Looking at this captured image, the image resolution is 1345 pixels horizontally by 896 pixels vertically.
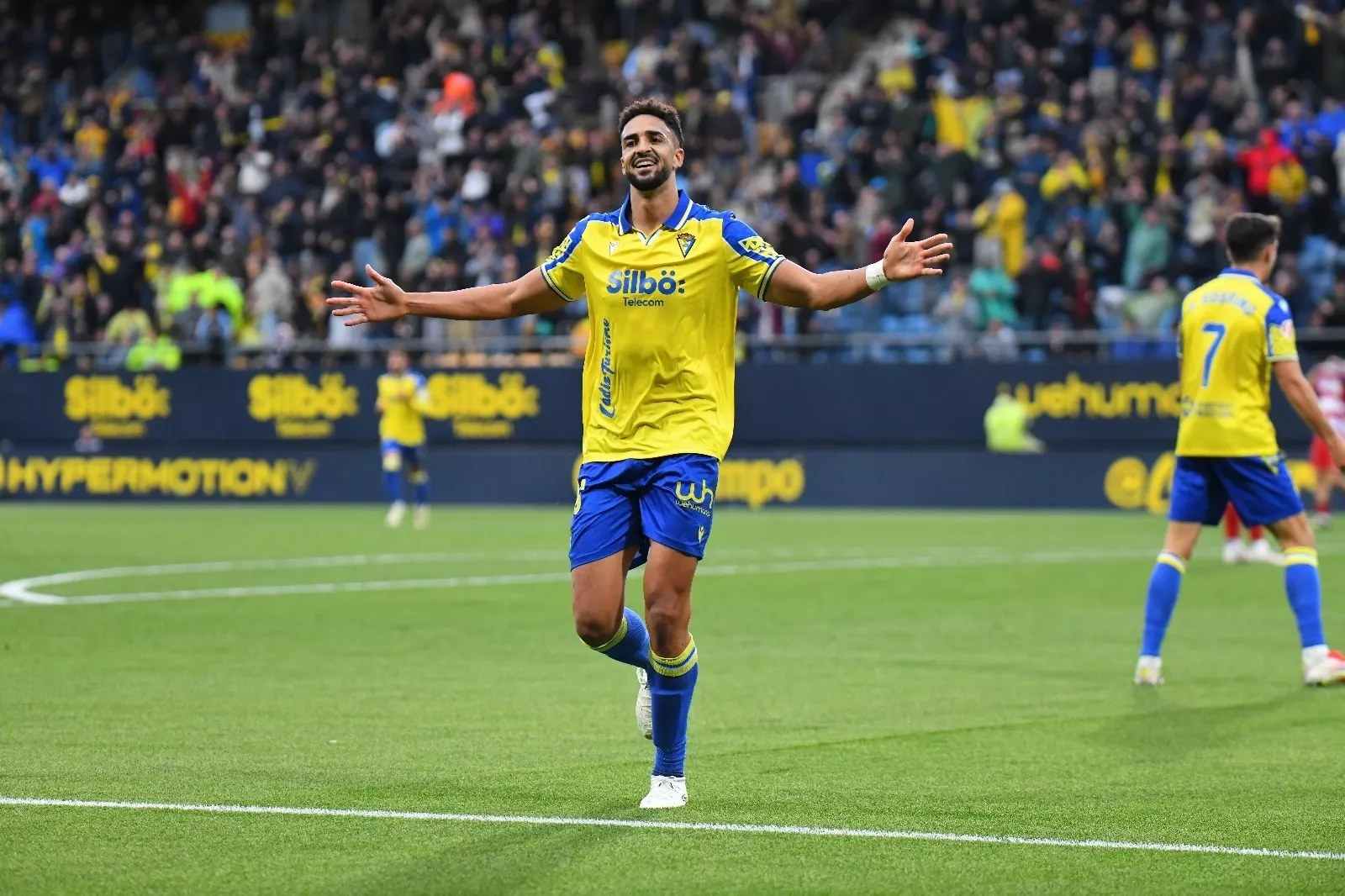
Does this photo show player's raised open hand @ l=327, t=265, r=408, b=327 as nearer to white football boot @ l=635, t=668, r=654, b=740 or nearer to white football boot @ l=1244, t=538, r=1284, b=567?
white football boot @ l=635, t=668, r=654, b=740

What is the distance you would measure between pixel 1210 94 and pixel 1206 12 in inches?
78.6

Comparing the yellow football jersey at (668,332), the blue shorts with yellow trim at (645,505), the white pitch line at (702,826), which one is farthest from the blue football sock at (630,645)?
the white pitch line at (702,826)

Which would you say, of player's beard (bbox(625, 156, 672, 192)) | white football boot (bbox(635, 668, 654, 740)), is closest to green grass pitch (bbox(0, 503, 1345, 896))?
white football boot (bbox(635, 668, 654, 740))

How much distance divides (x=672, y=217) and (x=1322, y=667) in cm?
507

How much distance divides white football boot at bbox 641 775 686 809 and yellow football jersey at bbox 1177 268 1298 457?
4.61 m

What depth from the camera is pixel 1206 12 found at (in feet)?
93.9

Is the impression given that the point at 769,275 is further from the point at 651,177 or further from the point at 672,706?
the point at 672,706

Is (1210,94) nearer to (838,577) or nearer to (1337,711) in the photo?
(838,577)

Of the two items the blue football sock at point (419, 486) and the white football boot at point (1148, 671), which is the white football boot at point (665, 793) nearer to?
the white football boot at point (1148, 671)

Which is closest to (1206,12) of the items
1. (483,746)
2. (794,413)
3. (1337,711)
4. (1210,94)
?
(1210,94)

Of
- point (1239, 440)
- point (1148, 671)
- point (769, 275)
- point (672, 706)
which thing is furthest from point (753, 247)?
point (1148, 671)

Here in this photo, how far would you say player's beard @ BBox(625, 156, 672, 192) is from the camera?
726 centimetres

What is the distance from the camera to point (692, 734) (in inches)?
355

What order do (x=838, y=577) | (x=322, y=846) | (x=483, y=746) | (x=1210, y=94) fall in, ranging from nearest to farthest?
(x=322, y=846) → (x=483, y=746) → (x=838, y=577) → (x=1210, y=94)
